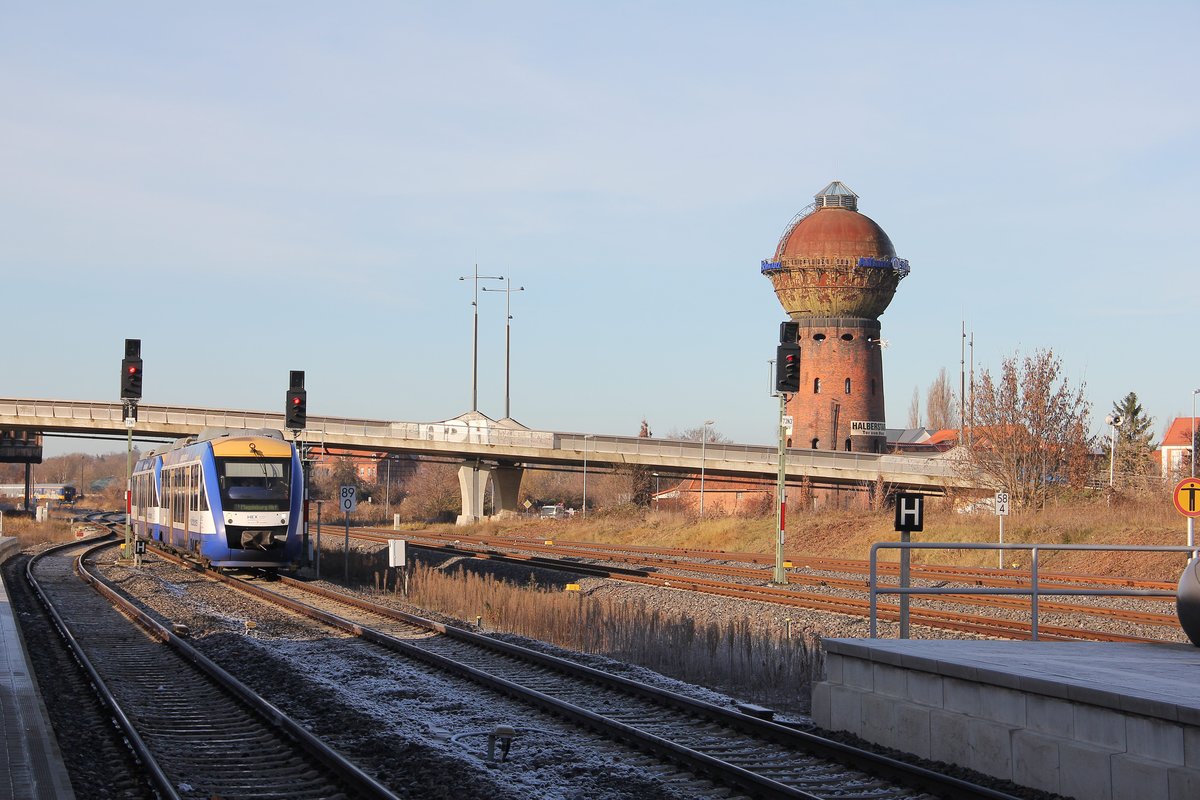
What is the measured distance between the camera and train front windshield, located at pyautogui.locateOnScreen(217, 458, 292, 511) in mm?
28938

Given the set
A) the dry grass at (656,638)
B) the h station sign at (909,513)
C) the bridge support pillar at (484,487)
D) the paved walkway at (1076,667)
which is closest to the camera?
the paved walkway at (1076,667)

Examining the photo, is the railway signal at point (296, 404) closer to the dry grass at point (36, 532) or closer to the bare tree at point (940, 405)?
the dry grass at point (36, 532)

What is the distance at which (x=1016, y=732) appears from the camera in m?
8.66

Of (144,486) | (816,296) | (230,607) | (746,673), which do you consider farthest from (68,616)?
(816,296)

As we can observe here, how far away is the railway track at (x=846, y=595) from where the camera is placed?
1853 cm

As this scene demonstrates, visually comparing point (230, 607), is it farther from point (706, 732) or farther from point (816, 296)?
point (816, 296)

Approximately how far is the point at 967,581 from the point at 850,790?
782 inches

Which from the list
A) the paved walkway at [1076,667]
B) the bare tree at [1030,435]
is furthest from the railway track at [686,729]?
the bare tree at [1030,435]

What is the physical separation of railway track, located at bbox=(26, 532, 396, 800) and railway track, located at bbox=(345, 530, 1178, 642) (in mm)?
9842

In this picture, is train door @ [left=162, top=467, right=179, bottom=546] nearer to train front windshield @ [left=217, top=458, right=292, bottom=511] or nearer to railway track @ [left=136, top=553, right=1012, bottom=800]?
train front windshield @ [left=217, top=458, right=292, bottom=511]

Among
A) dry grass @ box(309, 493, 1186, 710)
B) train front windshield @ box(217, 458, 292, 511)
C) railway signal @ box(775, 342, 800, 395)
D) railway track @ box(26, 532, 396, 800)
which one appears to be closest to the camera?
railway track @ box(26, 532, 396, 800)

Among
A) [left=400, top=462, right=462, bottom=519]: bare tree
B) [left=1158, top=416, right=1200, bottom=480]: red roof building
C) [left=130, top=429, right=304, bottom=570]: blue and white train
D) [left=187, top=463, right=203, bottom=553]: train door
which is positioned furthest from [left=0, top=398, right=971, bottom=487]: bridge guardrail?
[left=1158, top=416, right=1200, bottom=480]: red roof building

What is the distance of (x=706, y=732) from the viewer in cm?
1091

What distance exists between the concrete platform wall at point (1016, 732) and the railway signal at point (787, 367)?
15.0 meters
